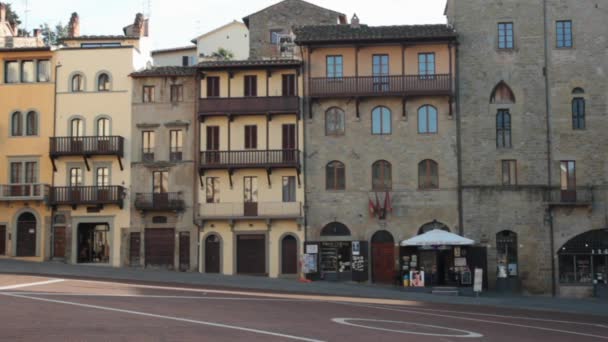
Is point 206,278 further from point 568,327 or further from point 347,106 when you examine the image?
point 568,327

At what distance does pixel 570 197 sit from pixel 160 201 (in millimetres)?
23583

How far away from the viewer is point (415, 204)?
2074 inches

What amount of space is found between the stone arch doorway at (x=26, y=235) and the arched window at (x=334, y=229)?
17246 mm

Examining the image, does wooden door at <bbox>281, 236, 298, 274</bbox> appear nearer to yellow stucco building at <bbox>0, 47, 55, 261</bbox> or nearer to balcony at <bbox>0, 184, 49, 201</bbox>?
yellow stucco building at <bbox>0, 47, 55, 261</bbox>

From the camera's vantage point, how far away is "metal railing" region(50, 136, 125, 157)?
2128 inches

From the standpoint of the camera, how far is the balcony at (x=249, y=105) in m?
53.2

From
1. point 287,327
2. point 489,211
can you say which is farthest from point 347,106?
point 287,327

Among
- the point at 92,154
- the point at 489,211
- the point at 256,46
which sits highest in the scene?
the point at 256,46

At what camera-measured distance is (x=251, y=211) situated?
53.3 meters

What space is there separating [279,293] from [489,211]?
16523mm

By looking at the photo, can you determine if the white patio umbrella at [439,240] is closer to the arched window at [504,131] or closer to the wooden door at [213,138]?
the arched window at [504,131]

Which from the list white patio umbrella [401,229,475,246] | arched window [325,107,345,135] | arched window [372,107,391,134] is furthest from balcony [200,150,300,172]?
white patio umbrella [401,229,475,246]

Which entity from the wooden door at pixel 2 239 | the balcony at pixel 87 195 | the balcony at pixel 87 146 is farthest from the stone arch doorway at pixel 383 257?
the wooden door at pixel 2 239

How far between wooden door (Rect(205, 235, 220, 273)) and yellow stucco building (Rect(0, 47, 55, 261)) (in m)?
9.47
